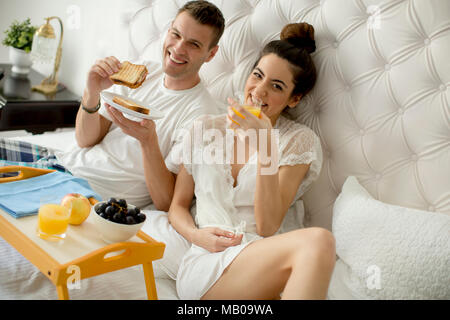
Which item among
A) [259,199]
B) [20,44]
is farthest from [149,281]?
[20,44]

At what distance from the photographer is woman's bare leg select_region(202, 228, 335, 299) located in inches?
43.1

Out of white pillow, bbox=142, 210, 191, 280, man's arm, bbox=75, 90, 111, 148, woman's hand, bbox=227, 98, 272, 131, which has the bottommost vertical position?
white pillow, bbox=142, 210, 191, 280

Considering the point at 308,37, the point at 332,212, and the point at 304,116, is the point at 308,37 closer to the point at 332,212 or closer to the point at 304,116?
the point at 304,116

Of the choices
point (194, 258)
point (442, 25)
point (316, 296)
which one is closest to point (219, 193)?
point (194, 258)

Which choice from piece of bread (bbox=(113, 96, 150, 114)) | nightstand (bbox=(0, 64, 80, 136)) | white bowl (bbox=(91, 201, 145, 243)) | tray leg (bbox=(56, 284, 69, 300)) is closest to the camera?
tray leg (bbox=(56, 284, 69, 300))

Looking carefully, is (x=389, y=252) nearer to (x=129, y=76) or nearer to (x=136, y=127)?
(x=136, y=127)

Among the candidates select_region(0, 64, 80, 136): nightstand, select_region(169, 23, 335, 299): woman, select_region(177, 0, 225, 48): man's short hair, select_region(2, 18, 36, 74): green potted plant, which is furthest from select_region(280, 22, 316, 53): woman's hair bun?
select_region(2, 18, 36, 74): green potted plant

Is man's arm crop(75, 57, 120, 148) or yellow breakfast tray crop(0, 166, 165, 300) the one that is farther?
man's arm crop(75, 57, 120, 148)

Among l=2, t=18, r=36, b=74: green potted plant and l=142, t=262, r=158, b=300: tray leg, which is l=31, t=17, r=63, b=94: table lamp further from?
l=142, t=262, r=158, b=300: tray leg

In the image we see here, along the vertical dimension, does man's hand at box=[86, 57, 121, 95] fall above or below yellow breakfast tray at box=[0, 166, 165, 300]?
above

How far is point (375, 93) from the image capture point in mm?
1623

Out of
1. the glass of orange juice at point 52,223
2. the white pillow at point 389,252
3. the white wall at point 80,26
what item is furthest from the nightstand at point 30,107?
the white pillow at point 389,252

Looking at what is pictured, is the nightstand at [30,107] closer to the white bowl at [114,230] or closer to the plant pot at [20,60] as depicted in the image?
the plant pot at [20,60]

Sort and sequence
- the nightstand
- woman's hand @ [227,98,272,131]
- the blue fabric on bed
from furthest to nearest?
1. the nightstand
2. woman's hand @ [227,98,272,131]
3. the blue fabric on bed
